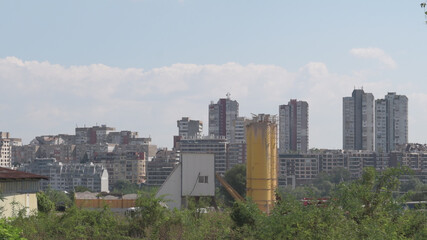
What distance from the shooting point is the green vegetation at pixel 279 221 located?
15.3 m

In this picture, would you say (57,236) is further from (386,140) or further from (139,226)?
(386,140)

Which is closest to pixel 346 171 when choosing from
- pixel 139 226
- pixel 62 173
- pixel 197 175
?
pixel 62 173

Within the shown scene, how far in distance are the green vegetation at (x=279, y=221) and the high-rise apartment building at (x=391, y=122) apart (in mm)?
149836

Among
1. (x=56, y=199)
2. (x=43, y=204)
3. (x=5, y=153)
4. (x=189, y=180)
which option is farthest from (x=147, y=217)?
(x=5, y=153)

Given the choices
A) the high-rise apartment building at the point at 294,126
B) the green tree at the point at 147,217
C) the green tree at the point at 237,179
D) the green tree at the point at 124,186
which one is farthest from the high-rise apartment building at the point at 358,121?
the green tree at the point at 147,217

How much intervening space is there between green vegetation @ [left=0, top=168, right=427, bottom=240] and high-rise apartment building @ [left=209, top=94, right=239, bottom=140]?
159 metres

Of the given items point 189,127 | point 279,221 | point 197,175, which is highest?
point 189,127

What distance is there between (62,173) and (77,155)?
31.3 m

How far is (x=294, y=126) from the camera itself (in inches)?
7219

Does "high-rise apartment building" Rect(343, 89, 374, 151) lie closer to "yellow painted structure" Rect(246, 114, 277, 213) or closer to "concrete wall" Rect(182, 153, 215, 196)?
"yellow painted structure" Rect(246, 114, 277, 213)

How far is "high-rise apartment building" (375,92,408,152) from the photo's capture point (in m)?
167

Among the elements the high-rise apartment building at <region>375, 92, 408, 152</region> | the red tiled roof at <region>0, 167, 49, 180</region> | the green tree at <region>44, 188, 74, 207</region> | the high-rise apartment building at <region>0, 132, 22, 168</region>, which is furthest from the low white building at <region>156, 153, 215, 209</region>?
the high-rise apartment building at <region>0, 132, 22, 168</region>

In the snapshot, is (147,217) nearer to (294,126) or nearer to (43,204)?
(43,204)

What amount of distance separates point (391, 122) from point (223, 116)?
1604 inches
